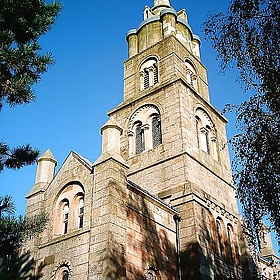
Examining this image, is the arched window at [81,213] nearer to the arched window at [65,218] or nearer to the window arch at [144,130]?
the arched window at [65,218]

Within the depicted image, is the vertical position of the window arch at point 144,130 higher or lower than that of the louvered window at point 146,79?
lower

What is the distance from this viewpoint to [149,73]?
29797 millimetres

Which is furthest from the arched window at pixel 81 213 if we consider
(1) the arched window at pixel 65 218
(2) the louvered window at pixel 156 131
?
(2) the louvered window at pixel 156 131

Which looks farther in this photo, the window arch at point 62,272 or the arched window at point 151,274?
the arched window at point 151,274

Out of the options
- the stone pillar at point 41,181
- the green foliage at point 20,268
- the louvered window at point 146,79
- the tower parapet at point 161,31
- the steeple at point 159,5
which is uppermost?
the steeple at point 159,5

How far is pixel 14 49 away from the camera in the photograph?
13.8m

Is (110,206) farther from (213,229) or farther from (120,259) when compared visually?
(213,229)

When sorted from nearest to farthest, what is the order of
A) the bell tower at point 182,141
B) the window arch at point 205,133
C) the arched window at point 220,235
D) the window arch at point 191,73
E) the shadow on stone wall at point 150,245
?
the shadow on stone wall at point 150,245
the bell tower at point 182,141
the arched window at point 220,235
the window arch at point 205,133
the window arch at point 191,73

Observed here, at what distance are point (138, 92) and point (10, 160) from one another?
15.8 m

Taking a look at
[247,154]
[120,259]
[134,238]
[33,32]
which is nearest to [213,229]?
[134,238]

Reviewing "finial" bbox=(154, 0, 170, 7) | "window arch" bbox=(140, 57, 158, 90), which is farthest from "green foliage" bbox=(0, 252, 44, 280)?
"finial" bbox=(154, 0, 170, 7)

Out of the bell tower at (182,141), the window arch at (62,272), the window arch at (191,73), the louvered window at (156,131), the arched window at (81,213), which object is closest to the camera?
the window arch at (62,272)

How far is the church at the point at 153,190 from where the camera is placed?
54.9 ft

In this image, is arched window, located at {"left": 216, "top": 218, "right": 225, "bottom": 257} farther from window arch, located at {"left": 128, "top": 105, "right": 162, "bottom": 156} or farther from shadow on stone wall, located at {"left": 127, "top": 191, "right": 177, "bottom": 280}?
window arch, located at {"left": 128, "top": 105, "right": 162, "bottom": 156}
